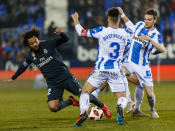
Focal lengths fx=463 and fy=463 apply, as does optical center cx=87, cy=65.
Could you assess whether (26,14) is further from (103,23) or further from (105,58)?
(105,58)

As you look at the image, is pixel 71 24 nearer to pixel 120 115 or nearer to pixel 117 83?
pixel 117 83

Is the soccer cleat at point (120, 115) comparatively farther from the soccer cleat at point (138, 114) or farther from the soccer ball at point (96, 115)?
the soccer cleat at point (138, 114)

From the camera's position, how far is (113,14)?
7.38 metres

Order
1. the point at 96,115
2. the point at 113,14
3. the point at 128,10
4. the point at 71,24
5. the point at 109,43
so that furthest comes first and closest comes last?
the point at 128,10 < the point at 71,24 < the point at 96,115 < the point at 109,43 < the point at 113,14

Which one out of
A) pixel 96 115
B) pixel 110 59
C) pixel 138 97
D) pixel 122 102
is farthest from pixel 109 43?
pixel 138 97

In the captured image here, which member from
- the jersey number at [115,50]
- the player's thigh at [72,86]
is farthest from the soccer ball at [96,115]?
the jersey number at [115,50]

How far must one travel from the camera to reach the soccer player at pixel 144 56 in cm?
877

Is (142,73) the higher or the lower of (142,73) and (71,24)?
the higher

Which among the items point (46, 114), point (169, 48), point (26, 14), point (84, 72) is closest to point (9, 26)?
point (26, 14)

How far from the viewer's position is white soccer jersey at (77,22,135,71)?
296 inches

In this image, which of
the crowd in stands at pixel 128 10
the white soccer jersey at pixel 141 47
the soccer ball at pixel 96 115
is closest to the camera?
the soccer ball at pixel 96 115

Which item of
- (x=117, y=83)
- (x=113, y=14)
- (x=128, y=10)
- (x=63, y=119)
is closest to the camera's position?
(x=113, y=14)

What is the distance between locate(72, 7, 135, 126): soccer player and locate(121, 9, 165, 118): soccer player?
122cm

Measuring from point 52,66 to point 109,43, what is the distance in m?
1.58
